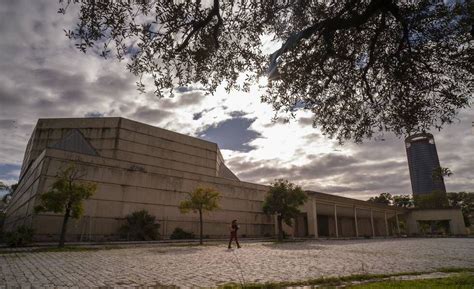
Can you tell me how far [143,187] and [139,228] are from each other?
6793 millimetres

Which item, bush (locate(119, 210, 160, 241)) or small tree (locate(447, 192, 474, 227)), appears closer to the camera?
bush (locate(119, 210, 160, 241))

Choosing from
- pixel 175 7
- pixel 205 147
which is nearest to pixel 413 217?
pixel 205 147

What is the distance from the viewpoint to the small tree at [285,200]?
34.6 metres

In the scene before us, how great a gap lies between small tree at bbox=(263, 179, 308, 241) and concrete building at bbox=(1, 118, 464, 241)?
26.6 ft

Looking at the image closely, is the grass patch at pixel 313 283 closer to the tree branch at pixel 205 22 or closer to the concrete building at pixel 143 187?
the tree branch at pixel 205 22

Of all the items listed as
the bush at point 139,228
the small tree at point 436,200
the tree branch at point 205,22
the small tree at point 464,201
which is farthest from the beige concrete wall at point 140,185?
the small tree at point 464,201

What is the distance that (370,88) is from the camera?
26.8 ft

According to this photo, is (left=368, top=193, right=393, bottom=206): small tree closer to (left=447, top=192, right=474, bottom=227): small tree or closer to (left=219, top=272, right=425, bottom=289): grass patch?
(left=447, top=192, right=474, bottom=227): small tree

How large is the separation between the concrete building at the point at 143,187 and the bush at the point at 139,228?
1.83 meters

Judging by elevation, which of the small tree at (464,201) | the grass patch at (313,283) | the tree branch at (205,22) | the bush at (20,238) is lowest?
the grass patch at (313,283)

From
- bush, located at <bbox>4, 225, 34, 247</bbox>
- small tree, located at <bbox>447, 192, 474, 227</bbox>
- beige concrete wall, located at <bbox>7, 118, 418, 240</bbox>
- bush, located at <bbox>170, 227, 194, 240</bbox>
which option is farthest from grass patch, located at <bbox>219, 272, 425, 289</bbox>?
small tree, located at <bbox>447, 192, 474, 227</bbox>

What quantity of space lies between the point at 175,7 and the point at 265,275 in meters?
7.23

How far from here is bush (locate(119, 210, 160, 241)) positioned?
98.9ft

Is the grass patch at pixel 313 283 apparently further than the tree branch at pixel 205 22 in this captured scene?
Yes
